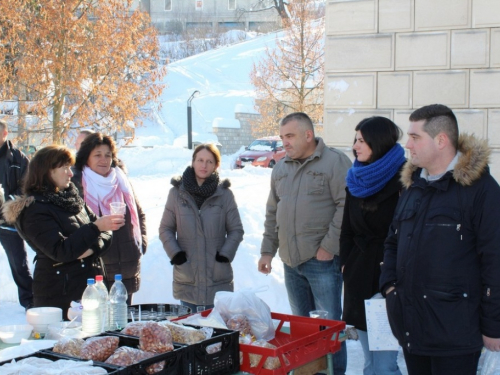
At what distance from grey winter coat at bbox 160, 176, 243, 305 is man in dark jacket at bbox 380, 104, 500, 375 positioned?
202cm

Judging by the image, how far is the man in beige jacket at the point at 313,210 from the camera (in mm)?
4969

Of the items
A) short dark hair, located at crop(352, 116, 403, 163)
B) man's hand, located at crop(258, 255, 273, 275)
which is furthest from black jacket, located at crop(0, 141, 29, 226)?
short dark hair, located at crop(352, 116, 403, 163)

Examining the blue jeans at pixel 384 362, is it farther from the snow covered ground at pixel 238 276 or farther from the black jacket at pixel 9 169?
the black jacket at pixel 9 169

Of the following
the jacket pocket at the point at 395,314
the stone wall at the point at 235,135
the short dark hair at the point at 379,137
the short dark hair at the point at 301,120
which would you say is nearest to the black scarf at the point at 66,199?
the short dark hair at the point at 301,120

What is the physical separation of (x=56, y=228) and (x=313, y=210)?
188 cm

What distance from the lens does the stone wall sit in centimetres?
4612

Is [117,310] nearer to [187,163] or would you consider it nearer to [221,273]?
[221,273]

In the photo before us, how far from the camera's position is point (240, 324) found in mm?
3498

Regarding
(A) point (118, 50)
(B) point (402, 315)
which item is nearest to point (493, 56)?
(B) point (402, 315)

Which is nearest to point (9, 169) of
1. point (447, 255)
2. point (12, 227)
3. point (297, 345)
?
point (12, 227)

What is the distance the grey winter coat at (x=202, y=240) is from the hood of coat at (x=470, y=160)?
2349 millimetres

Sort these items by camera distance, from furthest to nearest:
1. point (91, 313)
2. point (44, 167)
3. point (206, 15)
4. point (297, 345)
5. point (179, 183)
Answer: point (206, 15)
point (179, 183)
point (44, 167)
point (91, 313)
point (297, 345)

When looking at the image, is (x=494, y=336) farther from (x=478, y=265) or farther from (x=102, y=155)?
(x=102, y=155)

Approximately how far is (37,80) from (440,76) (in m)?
11.1
